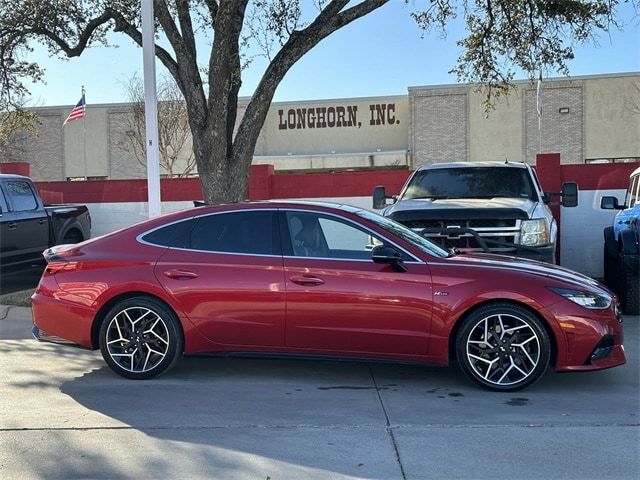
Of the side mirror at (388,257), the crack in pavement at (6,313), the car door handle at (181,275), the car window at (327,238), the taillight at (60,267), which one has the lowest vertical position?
the crack in pavement at (6,313)

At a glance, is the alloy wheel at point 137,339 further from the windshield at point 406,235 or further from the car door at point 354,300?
the windshield at point 406,235

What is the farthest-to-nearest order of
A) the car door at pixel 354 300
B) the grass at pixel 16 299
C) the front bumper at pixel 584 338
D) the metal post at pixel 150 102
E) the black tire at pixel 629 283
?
1. the grass at pixel 16 299
2. the metal post at pixel 150 102
3. the black tire at pixel 629 283
4. the car door at pixel 354 300
5. the front bumper at pixel 584 338

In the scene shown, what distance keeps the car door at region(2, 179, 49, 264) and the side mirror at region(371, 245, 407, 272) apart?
7.29 metres

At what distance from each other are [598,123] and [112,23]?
28.7 metres

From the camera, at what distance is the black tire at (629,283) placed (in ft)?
29.3

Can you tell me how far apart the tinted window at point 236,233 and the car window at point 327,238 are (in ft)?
0.67

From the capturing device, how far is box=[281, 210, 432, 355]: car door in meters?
5.97

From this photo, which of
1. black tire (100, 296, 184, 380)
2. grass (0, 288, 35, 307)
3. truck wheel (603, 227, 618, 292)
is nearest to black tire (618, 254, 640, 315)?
truck wheel (603, 227, 618, 292)

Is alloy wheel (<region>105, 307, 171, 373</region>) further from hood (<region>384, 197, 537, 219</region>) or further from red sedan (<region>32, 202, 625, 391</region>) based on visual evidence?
hood (<region>384, 197, 537, 219</region>)

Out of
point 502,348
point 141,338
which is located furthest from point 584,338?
point 141,338

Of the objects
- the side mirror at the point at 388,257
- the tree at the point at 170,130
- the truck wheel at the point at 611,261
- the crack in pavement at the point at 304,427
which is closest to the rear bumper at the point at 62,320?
the crack in pavement at the point at 304,427

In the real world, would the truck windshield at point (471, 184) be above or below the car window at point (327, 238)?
above

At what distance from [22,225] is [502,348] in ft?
27.7

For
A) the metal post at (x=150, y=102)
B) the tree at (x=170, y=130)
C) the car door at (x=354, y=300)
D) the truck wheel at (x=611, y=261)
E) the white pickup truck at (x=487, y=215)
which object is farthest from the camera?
the tree at (x=170, y=130)
